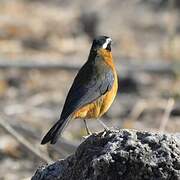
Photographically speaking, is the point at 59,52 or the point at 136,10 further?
the point at 136,10

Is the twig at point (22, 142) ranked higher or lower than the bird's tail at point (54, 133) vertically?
lower

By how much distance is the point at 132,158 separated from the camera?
426 centimetres

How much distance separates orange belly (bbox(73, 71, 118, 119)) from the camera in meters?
5.58

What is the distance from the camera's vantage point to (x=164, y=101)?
11469 millimetres

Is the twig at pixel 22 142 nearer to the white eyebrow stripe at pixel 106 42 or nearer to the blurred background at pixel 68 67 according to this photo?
the blurred background at pixel 68 67

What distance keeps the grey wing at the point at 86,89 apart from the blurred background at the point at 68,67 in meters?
1.77

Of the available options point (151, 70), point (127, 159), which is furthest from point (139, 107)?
point (127, 159)

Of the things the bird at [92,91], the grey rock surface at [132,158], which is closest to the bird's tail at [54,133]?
Result: the bird at [92,91]

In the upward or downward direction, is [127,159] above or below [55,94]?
above

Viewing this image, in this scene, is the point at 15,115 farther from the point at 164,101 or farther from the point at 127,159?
the point at 127,159

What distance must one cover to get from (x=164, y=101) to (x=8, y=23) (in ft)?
13.9

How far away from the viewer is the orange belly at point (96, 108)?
5.58 m

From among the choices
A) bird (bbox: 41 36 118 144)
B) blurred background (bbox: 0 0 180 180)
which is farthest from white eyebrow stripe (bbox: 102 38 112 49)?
blurred background (bbox: 0 0 180 180)

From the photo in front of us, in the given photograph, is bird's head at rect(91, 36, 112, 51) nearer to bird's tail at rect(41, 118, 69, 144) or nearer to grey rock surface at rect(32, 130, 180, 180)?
bird's tail at rect(41, 118, 69, 144)
